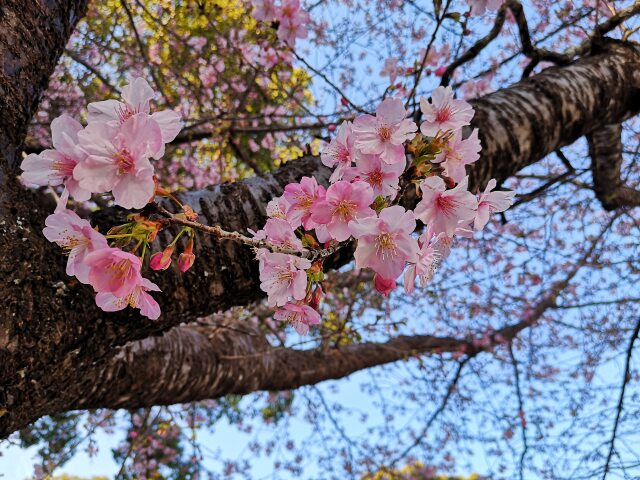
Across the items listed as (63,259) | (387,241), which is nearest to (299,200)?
(387,241)

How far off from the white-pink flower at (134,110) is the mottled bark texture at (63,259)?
53cm

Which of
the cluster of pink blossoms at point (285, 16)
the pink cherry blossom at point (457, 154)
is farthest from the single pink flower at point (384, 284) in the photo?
the cluster of pink blossoms at point (285, 16)

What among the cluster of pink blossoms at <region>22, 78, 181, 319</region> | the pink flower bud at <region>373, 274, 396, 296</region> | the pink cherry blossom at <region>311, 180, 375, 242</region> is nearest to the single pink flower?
the pink flower bud at <region>373, 274, 396, 296</region>

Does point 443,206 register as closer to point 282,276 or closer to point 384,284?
point 384,284

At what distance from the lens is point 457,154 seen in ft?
2.82

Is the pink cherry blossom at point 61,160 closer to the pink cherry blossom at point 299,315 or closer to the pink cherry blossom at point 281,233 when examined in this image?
the pink cherry blossom at point 281,233

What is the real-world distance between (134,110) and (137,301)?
0.31 meters

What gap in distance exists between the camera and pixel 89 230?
698mm

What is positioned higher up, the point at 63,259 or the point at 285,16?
the point at 285,16

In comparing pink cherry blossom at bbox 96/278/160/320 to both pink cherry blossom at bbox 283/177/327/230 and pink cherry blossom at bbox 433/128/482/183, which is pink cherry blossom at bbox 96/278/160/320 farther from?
pink cherry blossom at bbox 433/128/482/183

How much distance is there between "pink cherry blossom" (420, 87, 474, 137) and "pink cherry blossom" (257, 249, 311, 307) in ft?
1.12

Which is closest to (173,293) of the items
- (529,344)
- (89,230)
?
(89,230)

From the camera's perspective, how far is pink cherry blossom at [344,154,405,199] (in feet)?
2.59

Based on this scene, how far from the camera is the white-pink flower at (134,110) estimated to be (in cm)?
65
